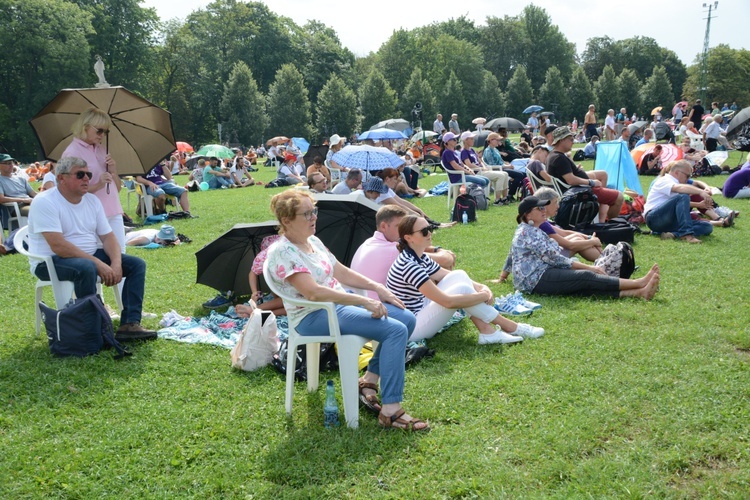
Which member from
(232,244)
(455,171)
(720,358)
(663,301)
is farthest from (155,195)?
(720,358)

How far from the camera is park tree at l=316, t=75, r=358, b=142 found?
46.6 meters

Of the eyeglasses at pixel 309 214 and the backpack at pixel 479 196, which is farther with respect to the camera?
the backpack at pixel 479 196

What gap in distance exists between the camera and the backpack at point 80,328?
462cm

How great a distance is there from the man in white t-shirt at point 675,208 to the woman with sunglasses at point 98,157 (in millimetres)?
6933

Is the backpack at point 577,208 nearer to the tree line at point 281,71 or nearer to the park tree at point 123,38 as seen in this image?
the tree line at point 281,71

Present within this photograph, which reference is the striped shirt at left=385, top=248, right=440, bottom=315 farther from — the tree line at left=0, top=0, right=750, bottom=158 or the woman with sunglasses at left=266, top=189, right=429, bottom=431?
the tree line at left=0, top=0, right=750, bottom=158

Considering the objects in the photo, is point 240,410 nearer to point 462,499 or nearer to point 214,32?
point 462,499

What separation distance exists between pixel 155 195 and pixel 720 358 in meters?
10.3

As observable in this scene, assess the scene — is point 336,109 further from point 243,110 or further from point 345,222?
point 345,222

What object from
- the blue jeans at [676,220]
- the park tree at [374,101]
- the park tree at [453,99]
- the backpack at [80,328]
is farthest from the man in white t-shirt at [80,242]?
the park tree at [453,99]

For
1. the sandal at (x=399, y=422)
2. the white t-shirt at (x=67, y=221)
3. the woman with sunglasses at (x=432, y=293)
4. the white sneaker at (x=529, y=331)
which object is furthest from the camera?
the white sneaker at (x=529, y=331)

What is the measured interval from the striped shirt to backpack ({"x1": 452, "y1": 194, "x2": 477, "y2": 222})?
596 centimetres

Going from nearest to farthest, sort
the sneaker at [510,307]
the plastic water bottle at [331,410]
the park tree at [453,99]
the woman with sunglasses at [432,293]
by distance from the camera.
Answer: the plastic water bottle at [331,410], the woman with sunglasses at [432,293], the sneaker at [510,307], the park tree at [453,99]

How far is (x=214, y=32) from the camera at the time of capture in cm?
6022
